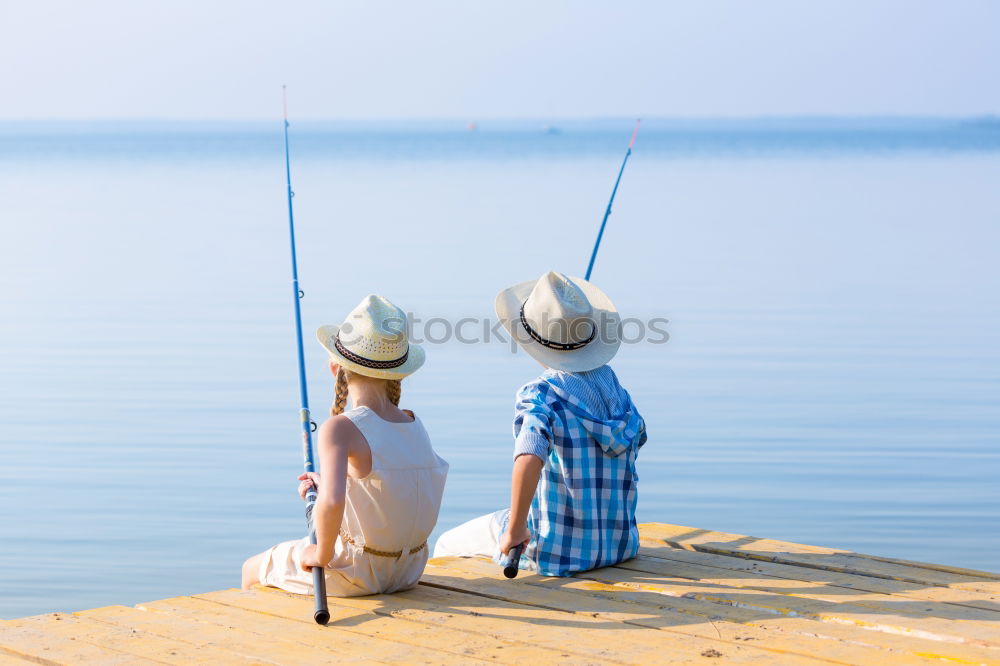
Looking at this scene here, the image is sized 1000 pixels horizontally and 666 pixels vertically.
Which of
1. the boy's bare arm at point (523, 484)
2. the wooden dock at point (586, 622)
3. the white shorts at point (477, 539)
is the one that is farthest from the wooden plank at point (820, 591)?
the boy's bare arm at point (523, 484)

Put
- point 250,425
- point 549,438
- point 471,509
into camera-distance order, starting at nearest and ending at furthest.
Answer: point 549,438 → point 471,509 → point 250,425

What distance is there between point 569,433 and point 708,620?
1.97 feet

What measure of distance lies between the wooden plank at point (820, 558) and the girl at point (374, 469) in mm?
1044

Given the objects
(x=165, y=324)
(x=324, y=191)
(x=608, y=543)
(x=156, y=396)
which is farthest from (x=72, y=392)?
(x=324, y=191)

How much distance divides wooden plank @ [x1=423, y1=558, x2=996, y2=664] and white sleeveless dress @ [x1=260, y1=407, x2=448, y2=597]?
0.77ft

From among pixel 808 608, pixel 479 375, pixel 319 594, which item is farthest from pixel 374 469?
pixel 479 375

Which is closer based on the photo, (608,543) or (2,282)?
(608,543)

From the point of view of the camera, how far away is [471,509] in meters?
6.48

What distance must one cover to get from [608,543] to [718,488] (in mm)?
3037

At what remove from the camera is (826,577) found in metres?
4.04

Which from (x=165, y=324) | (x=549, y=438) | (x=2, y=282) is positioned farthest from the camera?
(x=2, y=282)

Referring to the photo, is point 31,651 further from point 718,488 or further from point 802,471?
point 802,471

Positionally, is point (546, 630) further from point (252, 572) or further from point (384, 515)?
point (252, 572)

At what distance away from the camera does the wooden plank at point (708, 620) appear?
3.28 metres
